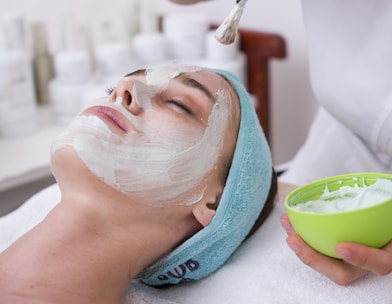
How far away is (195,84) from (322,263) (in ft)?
1.26

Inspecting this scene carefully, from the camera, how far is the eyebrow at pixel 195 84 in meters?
1.12

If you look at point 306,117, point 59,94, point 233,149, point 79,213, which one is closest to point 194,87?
point 233,149

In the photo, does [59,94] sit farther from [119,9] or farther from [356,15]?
[356,15]

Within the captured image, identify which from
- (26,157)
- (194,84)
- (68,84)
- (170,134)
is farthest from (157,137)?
(68,84)

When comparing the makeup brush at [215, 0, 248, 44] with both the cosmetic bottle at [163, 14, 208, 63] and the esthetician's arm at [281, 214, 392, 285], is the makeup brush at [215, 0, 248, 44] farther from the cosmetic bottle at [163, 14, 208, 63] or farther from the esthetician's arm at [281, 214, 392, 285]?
Result: the cosmetic bottle at [163, 14, 208, 63]

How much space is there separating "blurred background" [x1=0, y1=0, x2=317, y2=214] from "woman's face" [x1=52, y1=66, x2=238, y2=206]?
80 centimetres

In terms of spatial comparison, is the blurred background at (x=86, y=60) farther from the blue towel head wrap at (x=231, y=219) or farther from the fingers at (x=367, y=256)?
the fingers at (x=367, y=256)

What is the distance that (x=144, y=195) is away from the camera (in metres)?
1.03

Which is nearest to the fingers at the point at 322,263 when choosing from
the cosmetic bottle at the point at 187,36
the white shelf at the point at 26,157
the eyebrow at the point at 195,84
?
the eyebrow at the point at 195,84

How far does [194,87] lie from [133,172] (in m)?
0.21

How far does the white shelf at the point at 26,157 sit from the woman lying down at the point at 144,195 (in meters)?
0.77

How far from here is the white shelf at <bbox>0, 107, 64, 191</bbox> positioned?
178 cm

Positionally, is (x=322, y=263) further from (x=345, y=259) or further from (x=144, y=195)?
(x=144, y=195)

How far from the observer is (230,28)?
1.04 metres
